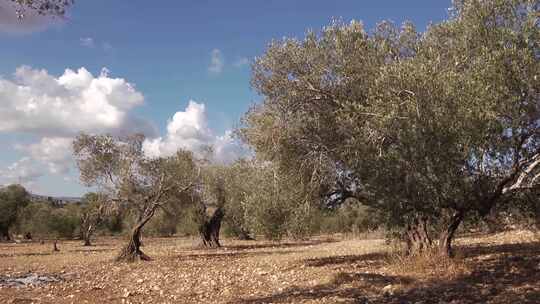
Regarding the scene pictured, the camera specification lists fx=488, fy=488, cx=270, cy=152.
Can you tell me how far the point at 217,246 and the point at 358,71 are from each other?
90.8ft

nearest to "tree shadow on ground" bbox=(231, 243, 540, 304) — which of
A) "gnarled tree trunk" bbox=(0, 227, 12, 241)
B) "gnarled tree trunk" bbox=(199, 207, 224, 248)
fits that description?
"gnarled tree trunk" bbox=(199, 207, 224, 248)

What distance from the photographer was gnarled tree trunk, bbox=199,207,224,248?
133 feet

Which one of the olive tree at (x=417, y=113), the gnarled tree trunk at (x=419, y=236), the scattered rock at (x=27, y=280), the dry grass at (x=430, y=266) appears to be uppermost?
the olive tree at (x=417, y=113)

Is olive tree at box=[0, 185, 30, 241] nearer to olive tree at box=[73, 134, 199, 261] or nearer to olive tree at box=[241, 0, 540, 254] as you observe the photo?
olive tree at box=[73, 134, 199, 261]

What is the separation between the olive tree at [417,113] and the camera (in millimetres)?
10789

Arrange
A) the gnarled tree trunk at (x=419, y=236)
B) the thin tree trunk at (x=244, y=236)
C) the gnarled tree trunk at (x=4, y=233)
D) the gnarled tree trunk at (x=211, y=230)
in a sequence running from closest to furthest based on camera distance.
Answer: the gnarled tree trunk at (x=419, y=236), the gnarled tree trunk at (x=211, y=230), the thin tree trunk at (x=244, y=236), the gnarled tree trunk at (x=4, y=233)

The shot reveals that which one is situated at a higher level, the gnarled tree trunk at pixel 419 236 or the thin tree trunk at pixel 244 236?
the gnarled tree trunk at pixel 419 236

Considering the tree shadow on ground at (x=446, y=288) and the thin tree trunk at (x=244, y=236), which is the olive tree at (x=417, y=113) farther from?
the thin tree trunk at (x=244, y=236)

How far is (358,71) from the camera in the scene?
15.7 m

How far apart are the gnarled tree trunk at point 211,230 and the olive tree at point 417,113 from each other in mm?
24031

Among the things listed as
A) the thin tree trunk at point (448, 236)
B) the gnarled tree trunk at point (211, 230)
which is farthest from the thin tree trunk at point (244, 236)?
the thin tree trunk at point (448, 236)

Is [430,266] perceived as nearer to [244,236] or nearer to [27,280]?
[27,280]

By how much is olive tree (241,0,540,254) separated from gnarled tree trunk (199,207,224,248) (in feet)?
78.8

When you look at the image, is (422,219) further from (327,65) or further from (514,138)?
(327,65)
